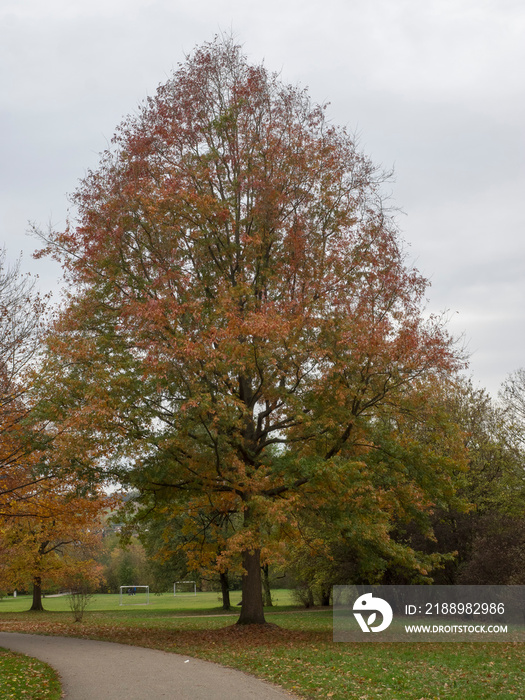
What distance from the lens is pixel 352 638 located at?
15.8 metres

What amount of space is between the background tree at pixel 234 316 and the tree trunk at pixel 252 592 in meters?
0.05

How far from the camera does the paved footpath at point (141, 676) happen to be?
8.61 m

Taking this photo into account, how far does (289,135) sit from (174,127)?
127 inches

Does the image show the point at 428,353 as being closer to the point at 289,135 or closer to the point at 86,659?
the point at 289,135

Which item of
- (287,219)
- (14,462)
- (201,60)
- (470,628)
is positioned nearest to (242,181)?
(287,219)

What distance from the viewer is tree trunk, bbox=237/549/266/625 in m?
16.9

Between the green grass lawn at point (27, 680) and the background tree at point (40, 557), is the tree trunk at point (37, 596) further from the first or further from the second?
the green grass lawn at point (27, 680)

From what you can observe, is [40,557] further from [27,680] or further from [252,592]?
[27,680]

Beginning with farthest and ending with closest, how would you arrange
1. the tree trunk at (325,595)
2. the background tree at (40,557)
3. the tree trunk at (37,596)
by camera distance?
1. the tree trunk at (37,596)
2. the tree trunk at (325,595)
3. the background tree at (40,557)

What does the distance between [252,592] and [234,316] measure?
8.42 meters

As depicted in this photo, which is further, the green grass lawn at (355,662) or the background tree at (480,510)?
the background tree at (480,510)

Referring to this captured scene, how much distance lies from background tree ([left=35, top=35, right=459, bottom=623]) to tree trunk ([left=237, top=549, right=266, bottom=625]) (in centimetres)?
5

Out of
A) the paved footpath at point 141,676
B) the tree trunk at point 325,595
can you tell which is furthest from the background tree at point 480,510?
the paved footpath at point 141,676

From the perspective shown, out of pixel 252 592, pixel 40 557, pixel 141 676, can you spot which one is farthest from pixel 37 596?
pixel 141 676
